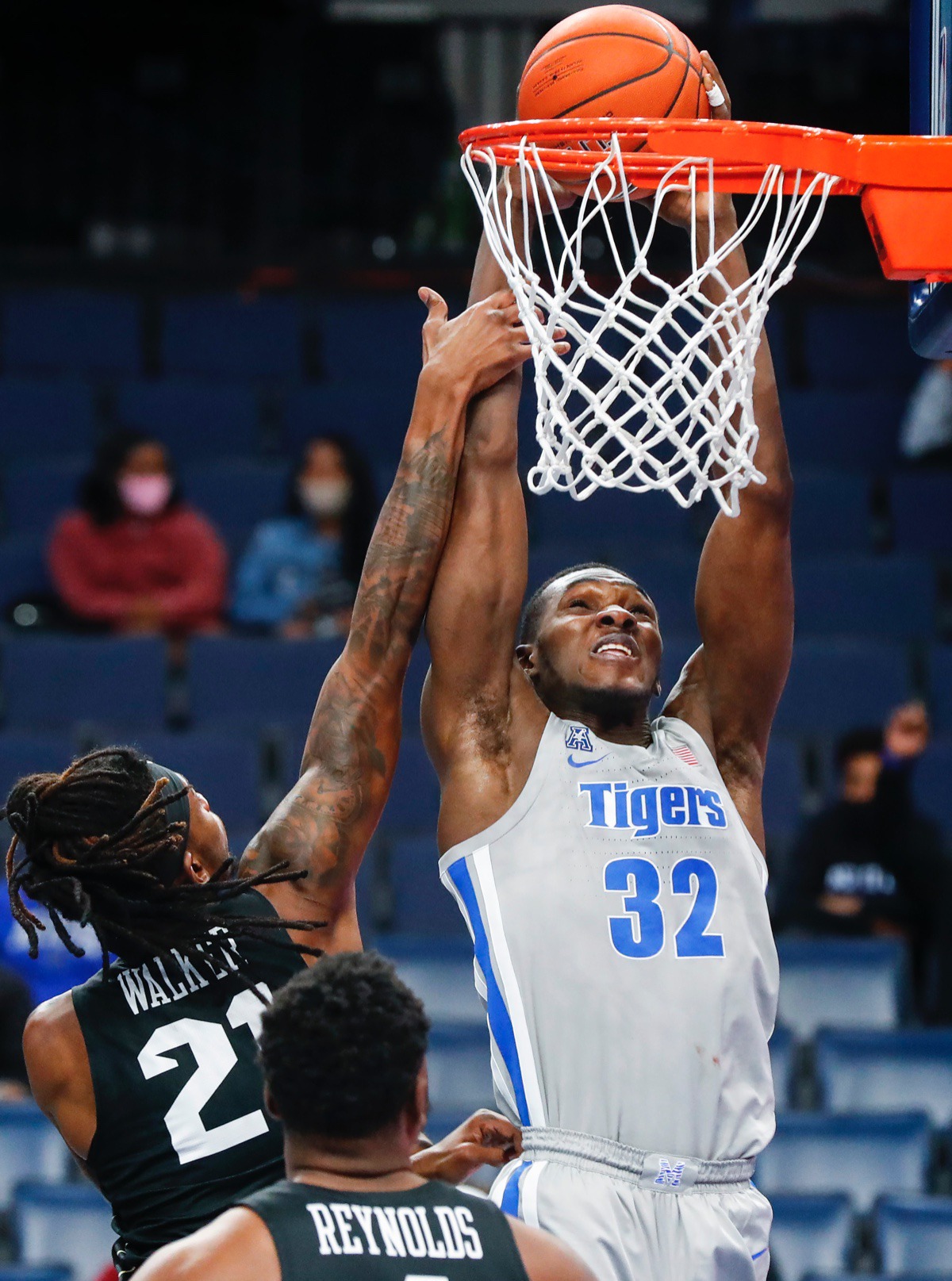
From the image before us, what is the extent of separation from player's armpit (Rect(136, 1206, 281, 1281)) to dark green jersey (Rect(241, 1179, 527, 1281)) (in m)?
0.01

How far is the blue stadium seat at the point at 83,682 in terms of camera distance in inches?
284

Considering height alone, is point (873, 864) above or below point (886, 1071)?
above

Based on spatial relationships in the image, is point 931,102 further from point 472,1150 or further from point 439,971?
point 439,971

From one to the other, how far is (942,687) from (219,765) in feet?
9.76

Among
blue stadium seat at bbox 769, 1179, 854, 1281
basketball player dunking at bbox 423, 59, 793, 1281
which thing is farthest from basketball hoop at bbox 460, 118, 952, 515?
blue stadium seat at bbox 769, 1179, 854, 1281

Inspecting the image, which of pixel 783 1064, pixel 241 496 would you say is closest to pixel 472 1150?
pixel 783 1064

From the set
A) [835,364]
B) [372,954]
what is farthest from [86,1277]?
[835,364]

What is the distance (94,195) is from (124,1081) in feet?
25.9

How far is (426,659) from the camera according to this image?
24.9 feet

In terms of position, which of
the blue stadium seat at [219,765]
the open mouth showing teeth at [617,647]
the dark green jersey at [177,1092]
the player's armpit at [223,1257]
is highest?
the open mouth showing teeth at [617,647]

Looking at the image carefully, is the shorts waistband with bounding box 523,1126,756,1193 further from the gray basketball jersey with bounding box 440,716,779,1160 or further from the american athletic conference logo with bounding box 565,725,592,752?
the american athletic conference logo with bounding box 565,725,592,752

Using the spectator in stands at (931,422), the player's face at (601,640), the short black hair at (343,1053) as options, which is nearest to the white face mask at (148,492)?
the spectator in stands at (931,422)

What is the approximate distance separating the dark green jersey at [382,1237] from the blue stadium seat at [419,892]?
4.42 meters

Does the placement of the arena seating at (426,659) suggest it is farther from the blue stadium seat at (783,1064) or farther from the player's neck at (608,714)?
the player's neck at (608,714)
